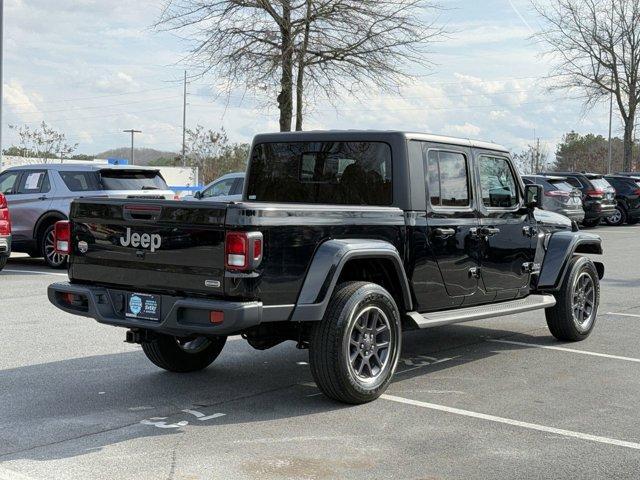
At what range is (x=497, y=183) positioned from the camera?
7930mm

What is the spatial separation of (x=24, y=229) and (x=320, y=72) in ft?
35.3

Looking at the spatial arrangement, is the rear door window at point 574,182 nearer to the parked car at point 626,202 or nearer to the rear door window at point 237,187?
the parked car at point 626,202

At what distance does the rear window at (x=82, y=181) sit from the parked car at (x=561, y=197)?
13.3 m

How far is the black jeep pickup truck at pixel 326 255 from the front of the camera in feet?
18.5

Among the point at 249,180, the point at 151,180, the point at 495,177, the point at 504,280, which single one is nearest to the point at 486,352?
the point at 504,280

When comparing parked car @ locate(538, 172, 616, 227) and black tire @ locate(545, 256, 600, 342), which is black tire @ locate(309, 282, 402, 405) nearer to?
black tire @ locate(545, 256, 600, 342)

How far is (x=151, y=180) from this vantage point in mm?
15883

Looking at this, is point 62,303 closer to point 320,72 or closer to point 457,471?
point 457,471

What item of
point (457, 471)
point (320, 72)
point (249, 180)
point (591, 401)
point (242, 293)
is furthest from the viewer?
point (320, 72)

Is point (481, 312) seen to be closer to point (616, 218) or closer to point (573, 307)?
point (573, 307)

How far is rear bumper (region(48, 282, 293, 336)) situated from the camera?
215 inches

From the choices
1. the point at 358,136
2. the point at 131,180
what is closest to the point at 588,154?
the point at 131,180

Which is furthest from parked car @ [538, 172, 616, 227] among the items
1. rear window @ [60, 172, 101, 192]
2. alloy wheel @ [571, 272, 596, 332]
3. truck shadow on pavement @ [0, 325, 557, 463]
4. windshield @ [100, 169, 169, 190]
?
truck shadow on pavement @ [0, 325, 557, 463]

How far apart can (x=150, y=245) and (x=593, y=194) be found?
954 inches
